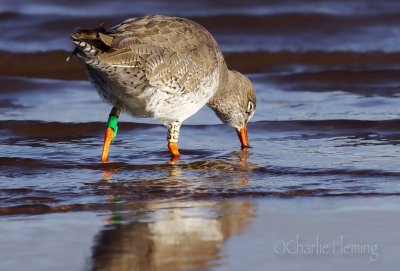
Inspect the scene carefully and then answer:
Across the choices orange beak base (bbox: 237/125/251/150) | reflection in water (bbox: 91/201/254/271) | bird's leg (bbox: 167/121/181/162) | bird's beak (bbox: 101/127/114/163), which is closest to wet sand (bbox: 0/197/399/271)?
reflection in water (bbox: 91/201/254/271)

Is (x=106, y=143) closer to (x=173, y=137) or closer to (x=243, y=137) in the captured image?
(x=173, y=137)

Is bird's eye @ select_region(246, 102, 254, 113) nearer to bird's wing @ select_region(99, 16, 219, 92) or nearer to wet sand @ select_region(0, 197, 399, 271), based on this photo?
bird's wing @ select_region(99, 16, 219, 92)

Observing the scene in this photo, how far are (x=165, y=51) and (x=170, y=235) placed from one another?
2.84 metres

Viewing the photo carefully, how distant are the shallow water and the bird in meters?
0.67

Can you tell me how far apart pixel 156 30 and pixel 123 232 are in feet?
9.81

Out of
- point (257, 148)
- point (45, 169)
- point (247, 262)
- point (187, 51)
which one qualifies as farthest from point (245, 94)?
point (247, 262)

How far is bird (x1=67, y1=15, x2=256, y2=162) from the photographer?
895 cm

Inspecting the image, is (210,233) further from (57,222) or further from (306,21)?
(306,21)

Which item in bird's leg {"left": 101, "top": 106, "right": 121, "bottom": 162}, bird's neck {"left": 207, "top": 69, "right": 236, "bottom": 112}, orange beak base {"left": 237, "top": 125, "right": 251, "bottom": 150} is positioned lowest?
orange beak base {"left": 237, "top": 125, "right": 251, "bottom": 150}

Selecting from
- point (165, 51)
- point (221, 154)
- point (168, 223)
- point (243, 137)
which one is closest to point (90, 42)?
point (165, 51)

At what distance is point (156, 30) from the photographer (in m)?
9.75

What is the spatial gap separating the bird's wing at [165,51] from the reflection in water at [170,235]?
1.56 m

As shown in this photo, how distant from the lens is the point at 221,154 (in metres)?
11.2

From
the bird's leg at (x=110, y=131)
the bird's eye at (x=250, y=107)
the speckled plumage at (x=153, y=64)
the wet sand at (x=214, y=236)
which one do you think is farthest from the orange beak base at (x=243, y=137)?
the wet sand at (x=214, y=236)
